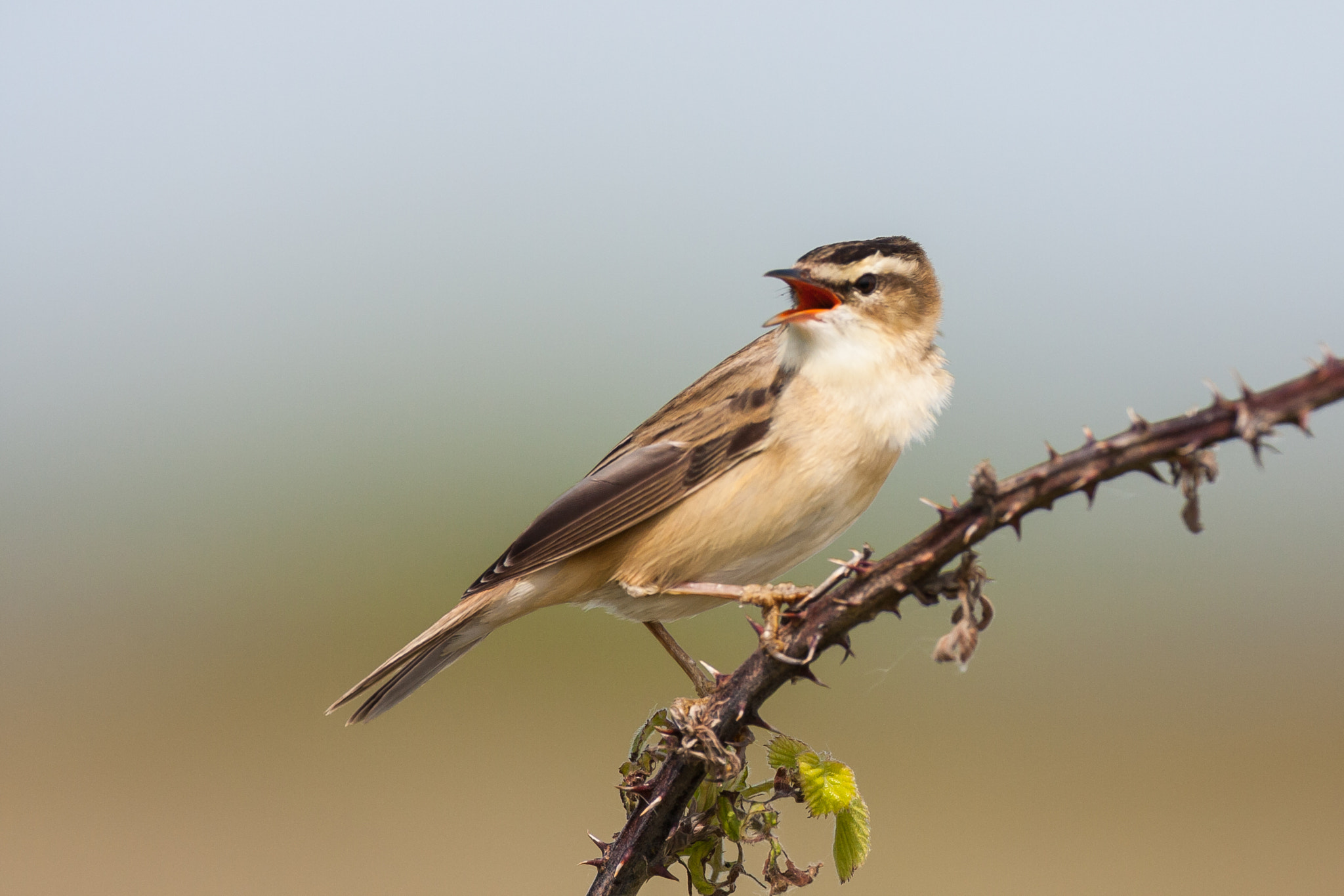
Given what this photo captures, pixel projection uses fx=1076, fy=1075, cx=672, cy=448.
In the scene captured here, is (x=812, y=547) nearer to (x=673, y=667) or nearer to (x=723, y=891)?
(x=723, y=891)

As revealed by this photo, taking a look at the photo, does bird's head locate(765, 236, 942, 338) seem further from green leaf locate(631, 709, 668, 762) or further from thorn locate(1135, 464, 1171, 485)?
thorn locate(1135, 464, 1171, 485)

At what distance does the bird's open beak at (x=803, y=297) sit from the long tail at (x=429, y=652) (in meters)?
1.78

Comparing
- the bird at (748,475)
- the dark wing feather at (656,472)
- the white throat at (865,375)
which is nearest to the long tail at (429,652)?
the bird at (748,475)

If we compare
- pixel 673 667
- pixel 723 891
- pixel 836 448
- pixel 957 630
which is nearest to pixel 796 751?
pixel 723 891

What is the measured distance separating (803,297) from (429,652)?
7.50ft

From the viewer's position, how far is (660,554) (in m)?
4.74

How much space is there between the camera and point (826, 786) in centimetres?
271

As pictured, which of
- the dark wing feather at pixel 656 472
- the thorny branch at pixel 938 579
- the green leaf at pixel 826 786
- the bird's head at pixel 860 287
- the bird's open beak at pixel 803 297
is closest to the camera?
the thorny branch at pixel 938 579

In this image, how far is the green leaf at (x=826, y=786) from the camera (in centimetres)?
269

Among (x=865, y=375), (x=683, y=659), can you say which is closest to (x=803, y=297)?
(x=865, y=375)

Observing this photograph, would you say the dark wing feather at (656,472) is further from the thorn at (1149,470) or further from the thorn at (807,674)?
the thorn at (1149,470)

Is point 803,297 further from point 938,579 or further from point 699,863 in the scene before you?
point 699,863

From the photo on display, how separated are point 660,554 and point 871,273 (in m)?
1.54

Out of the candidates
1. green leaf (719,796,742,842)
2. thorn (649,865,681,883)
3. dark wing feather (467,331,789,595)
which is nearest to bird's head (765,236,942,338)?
dark wing feather (467,331,789,595)
